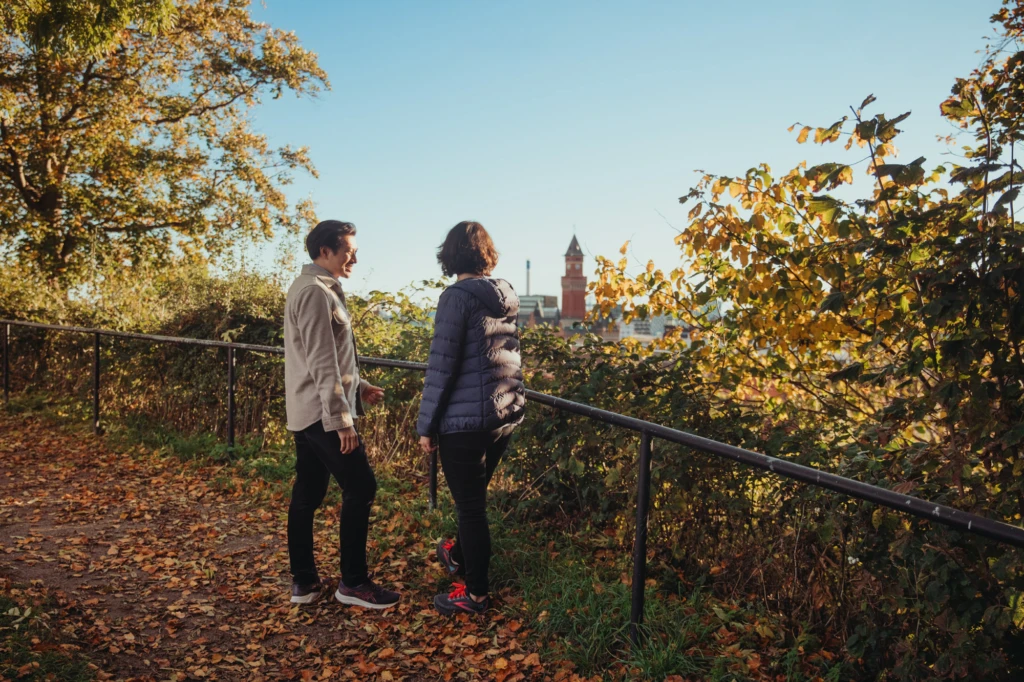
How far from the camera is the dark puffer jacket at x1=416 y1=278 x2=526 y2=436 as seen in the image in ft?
10.8

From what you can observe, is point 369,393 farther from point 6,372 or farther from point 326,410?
point 6,372

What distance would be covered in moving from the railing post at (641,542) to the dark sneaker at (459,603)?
2.62ft

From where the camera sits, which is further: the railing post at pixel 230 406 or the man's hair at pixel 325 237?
the railing post at pixel 230 406

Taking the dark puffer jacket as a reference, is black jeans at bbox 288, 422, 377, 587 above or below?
below

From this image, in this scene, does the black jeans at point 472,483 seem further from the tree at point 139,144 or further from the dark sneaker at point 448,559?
the tree at point 139,144

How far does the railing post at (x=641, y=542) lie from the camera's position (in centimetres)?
315

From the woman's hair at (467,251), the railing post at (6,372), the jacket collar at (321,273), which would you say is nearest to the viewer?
the woman's hair at (467,251)

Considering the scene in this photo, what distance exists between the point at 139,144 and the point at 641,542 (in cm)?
1874

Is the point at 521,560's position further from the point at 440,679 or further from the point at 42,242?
the point at 42,242

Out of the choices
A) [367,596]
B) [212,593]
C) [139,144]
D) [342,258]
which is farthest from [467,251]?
[139,144]

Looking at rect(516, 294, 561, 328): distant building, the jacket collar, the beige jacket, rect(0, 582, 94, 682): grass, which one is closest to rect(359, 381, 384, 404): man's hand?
the beige jacket

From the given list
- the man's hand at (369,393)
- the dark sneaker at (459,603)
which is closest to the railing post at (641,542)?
the dark sneaker at (459,603)

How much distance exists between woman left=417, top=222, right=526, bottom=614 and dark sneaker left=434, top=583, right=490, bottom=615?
1.04 feet

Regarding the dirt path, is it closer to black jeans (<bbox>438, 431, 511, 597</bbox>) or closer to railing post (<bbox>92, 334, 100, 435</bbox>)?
black jeans (<bbox>438, 431, 511, 597</bbox>)
